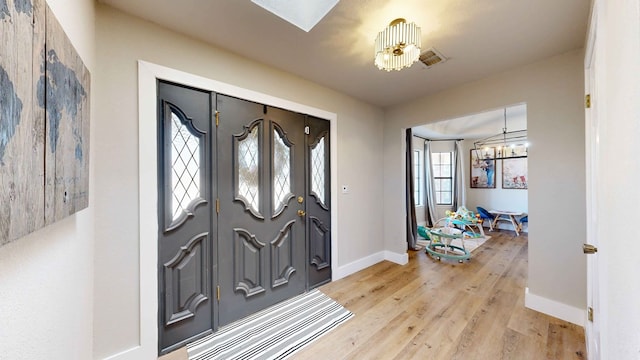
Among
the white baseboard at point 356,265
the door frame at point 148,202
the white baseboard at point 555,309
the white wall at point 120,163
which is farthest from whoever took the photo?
the white baseboard at point 356,265

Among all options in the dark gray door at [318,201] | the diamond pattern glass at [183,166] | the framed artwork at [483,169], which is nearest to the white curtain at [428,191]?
the framed artwork at [483,169]

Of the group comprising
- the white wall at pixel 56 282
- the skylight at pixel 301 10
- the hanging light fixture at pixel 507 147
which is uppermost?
the skylight at pixel 301 10

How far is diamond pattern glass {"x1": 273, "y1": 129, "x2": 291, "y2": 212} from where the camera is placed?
7.70ft

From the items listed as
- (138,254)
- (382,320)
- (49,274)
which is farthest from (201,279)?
(382,320)

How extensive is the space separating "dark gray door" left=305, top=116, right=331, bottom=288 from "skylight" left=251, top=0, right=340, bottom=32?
41.7 inches

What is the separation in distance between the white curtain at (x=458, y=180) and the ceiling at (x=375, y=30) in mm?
4396

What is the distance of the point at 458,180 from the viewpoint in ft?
20.7

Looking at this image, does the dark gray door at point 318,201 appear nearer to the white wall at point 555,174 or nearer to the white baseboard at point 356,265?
the white baseboard at point 356,265

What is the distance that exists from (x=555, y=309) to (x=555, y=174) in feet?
4.13

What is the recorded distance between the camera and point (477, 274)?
3043 millimetres

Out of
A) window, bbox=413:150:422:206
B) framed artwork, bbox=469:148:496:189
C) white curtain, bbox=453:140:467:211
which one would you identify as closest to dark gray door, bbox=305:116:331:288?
window, bbox=413:150:422:206

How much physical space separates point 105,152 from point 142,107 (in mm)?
389

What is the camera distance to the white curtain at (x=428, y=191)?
19.4 ft

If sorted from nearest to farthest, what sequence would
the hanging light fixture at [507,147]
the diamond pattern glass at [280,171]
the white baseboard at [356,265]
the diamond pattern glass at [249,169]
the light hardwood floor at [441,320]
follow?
the light hardwood floor at [441,320]
the diamond pattern glass at [249,169]
the diamond pattern glass at [280,171]
the white baseboard at [356,265]
the hanging light fixture at [507,147]
